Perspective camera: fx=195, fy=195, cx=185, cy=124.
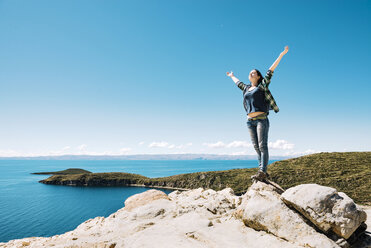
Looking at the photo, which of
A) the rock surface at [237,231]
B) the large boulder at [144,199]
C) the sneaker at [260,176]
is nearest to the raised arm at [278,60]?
the sneaker at [260,176]

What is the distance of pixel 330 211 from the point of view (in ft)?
21.7

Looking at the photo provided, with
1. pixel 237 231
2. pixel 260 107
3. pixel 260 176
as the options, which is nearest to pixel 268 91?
pixel 260 107

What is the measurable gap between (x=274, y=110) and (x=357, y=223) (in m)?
4.79

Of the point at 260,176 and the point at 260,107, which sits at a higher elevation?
the point at 260,107

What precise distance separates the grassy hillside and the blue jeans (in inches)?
844

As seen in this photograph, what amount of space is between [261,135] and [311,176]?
65416 mm

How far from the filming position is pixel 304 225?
661 centimetres

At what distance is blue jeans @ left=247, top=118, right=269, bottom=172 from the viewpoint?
8.48m

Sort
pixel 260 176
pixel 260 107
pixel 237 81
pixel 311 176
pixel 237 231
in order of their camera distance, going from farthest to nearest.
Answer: pixel 311 176
pixel 237 81
pixel 260 176
pixel 260 107
pixel 237 231

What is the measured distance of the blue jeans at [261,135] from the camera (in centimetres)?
848

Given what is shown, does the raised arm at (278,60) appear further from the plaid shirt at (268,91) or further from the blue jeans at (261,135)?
the blue jeans at (261,135)

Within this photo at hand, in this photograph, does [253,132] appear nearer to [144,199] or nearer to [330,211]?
[330,211]

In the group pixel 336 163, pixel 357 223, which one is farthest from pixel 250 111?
pixel 336 163

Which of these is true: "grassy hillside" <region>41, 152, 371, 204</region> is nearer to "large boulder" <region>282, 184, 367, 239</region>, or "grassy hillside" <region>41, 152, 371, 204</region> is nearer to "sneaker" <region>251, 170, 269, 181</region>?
"sneaker" <region>251, 170, 269, 181</region>
